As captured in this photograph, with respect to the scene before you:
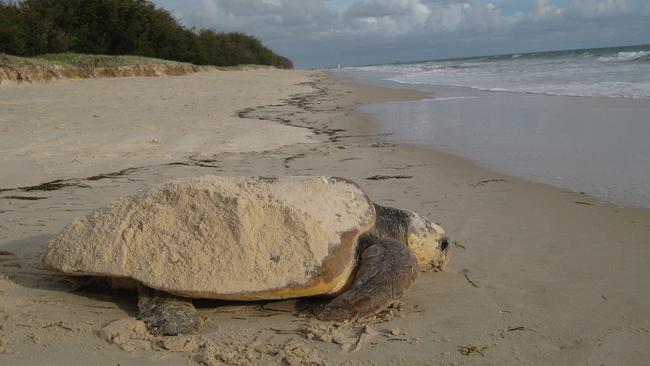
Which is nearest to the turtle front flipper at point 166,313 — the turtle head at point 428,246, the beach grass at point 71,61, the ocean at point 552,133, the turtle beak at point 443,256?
the turtle head at point 428,246

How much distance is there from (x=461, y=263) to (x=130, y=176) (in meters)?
3.76

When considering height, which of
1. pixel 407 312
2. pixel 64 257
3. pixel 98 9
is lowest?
pixel 407 312

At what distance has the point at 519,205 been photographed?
4.78 m

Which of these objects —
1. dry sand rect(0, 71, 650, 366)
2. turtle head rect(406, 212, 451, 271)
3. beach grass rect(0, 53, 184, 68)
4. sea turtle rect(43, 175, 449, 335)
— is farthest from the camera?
beach grass rect(0, 53, 184, 68)

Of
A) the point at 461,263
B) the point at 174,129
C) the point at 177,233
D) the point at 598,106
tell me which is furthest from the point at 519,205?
the point at 598,106

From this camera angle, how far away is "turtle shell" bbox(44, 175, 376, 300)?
9.54 feet

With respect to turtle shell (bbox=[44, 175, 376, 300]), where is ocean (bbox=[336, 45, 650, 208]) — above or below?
below

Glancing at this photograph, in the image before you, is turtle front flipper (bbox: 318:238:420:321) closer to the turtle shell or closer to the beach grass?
the turtle shell

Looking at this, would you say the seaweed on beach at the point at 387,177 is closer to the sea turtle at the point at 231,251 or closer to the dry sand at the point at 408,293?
the dry sand at the point at 408,293

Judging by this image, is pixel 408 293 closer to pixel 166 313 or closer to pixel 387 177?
pixel 166 313

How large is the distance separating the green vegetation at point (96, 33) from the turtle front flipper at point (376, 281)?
1685cm

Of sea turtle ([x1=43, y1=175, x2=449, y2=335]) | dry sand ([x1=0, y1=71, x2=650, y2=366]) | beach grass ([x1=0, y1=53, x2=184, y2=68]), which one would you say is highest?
beach grass ([x1=0, y1=53, x2=184, y2=68])

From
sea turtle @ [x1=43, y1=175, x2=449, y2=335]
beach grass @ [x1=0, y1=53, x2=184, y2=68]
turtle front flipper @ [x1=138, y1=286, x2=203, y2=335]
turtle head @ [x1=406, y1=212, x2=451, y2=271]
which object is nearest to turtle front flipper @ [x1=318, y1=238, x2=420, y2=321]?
sea turtle @ [x1=43, y1=175, x2=449, y2=335]

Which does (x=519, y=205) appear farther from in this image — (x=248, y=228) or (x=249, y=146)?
(x=249, y=146)
